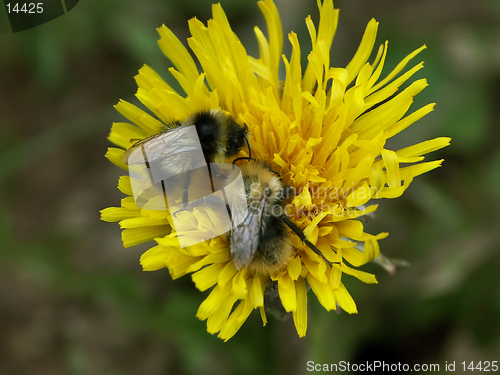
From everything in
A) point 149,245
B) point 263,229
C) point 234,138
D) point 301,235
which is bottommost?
point 149,245

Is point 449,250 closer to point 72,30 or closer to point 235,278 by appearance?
point 235,278

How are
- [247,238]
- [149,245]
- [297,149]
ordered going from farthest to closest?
[149,245], [297,149], [247,238]

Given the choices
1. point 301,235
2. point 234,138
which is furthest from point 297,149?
point 301,235

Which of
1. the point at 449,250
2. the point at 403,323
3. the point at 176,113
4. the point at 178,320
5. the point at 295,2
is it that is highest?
the point at 295,2

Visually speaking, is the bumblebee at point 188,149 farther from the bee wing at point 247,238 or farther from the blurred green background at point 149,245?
the blurred green background at point 149,245

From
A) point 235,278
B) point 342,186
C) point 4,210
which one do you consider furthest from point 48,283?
point 342,186

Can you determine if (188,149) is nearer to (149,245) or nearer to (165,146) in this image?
(165,146)
